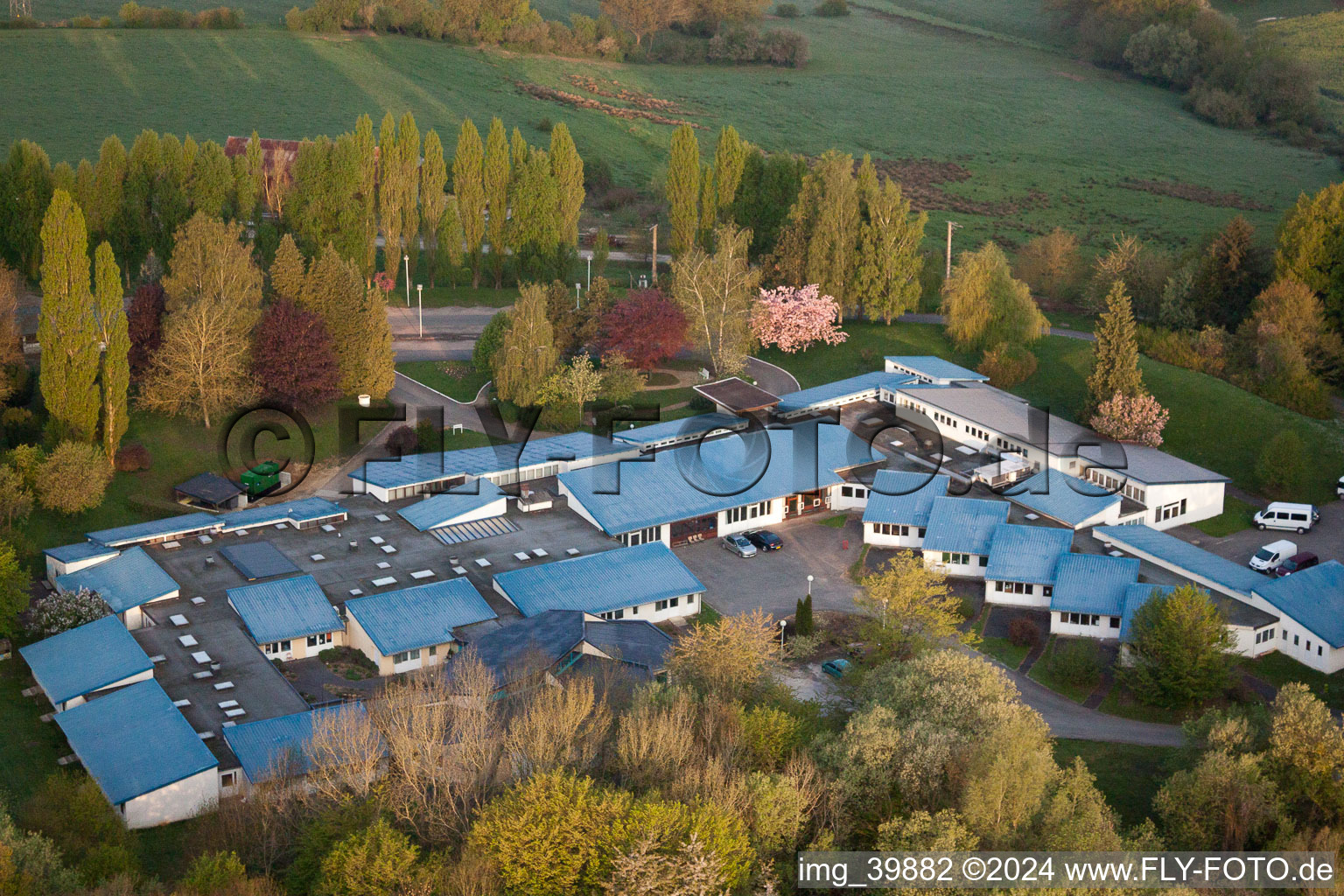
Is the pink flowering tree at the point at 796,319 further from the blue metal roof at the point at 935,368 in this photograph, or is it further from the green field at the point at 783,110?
the green field at the point at 783,110

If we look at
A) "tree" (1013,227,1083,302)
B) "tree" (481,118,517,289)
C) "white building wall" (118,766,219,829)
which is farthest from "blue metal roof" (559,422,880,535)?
"tree" (1013,227,1083,302)

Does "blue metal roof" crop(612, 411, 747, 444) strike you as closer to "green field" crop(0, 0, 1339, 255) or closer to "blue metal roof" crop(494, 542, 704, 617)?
"blue metal roof" crop(494, 542, 704, 617)

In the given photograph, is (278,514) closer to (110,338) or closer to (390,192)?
(110,338)

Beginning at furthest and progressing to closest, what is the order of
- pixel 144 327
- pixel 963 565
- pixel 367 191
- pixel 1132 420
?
pixel 367 191
pixel 144 327
pixel 1132 420
pixel 963 565

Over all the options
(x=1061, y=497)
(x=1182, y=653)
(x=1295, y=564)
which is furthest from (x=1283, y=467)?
(x=1182, y=653)

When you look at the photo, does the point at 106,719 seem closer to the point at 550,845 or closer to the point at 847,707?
the point at 550,845

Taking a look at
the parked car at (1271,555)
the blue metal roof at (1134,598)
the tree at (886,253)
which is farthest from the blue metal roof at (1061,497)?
the tree at (886,253)
